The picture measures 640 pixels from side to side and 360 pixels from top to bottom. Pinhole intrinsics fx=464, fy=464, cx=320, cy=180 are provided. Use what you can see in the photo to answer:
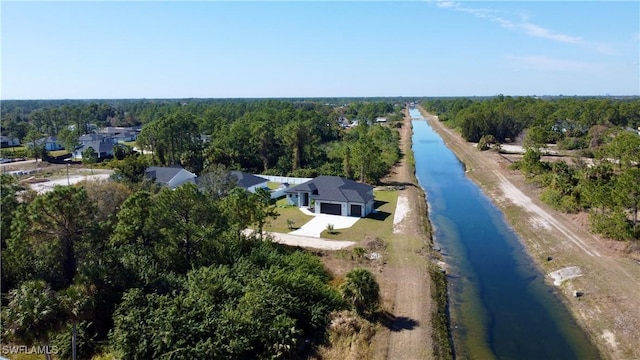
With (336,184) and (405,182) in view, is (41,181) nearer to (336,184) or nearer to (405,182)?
(336,184)

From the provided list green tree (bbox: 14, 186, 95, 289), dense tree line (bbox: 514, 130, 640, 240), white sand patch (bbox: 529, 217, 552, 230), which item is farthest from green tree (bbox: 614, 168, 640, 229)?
green tree (bbox: 14, 186, 95, 289)

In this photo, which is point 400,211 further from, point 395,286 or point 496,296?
point 395,286

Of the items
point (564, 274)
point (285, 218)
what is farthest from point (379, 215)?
point (564, 274)

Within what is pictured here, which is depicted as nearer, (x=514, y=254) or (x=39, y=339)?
(x=39, y=339)

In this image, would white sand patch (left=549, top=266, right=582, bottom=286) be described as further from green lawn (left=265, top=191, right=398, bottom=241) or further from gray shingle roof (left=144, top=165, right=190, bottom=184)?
gray shingle roof (left=144, top=165, right=190, bottom=184)

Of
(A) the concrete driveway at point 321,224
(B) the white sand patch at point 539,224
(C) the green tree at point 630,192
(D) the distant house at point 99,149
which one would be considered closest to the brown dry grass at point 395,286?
(A) the concrete driveway at point 321,224

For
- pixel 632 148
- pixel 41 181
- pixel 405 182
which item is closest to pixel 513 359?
pixel 405 182
